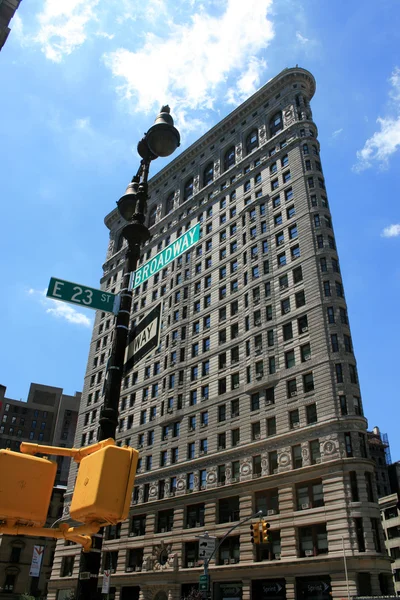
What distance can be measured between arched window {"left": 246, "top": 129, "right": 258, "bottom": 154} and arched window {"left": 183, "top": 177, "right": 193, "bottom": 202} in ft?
40.0

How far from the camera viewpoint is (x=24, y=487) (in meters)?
4.39

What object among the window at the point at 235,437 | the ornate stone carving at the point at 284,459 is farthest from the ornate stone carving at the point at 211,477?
the ornate stone carving at the point at 284,459

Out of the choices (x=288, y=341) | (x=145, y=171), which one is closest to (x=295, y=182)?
(x=288, y=341)

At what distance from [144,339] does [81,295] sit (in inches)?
55.3

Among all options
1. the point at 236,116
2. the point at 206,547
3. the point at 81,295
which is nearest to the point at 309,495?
the point at 206,547

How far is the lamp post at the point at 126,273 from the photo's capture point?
5.84m

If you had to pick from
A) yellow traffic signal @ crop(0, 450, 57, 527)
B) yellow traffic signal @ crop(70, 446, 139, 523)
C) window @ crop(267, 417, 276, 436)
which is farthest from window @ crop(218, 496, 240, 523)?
yellow traffic signal @ crop(70, 446, 139, 523)

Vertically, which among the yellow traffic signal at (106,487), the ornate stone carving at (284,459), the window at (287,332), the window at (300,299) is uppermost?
the window at (300,299)

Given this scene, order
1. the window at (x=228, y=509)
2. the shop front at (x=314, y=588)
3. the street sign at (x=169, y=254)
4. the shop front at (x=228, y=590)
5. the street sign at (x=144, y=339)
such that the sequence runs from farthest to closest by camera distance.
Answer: the window at (x=228, y=509) < the shop front at (x=228, y=590) < the shop front at (x=314, y=588) < the street sign at (x=169, y=254) < the street sign at (x=144, y=339)

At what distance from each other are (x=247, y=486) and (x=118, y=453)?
4449 cm

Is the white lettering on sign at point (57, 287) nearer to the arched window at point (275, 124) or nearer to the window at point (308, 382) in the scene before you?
the window at point (308, 382)

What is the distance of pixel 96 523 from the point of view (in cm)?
439

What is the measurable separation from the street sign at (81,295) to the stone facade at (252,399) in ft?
116

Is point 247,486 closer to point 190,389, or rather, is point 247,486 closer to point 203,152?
point 190,389
